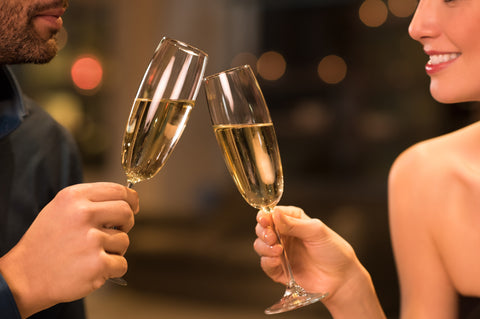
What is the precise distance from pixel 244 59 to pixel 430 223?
467 cm

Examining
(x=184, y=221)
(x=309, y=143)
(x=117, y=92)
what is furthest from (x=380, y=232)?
(x=117, y=92)

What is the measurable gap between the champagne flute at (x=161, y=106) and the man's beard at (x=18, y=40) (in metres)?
0.41

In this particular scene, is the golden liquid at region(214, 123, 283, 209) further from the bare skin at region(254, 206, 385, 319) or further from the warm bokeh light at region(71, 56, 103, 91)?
the warm bokeh light at region(71, 56, 103, 91)

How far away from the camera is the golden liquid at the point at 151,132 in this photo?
3.80ft

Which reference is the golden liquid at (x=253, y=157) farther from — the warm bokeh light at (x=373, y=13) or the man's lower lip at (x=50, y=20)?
the warm bokeh light at (x=373, y=13)

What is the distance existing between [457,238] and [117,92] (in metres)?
5.18

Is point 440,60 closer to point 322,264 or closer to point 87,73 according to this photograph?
point 322,264

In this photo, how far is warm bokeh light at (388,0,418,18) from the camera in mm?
5041

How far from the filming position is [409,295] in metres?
1.57

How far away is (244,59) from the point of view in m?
6.07

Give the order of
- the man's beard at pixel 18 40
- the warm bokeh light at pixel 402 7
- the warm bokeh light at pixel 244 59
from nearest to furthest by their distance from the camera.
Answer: the man's beard at pixel 18 40
the warm bokeh light at pixel 402 7
the warm bokeh light at pixel 244 59

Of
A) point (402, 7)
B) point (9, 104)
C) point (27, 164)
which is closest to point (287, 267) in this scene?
point (27, 164)

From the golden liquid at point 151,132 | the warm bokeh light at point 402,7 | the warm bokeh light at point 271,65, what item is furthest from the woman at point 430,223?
the warm bokeh light at point 271,65

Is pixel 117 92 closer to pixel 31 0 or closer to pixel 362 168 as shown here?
pixel 362 168
